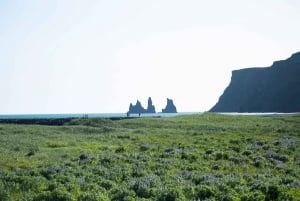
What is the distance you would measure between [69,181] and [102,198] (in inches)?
154

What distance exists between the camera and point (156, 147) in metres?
31.7

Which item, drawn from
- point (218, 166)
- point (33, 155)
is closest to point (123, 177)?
point (218, 166)

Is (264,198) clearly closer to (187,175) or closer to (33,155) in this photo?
(187,175)

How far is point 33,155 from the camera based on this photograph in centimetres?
2848

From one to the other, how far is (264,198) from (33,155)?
1838cm

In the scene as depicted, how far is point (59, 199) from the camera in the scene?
49.0 ft

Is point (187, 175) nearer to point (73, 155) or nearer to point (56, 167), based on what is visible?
point (56, 167)

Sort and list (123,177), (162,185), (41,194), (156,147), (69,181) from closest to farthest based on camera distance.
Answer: (41,194) → (162,185) → (69,181) → (123,177) → (156,147)

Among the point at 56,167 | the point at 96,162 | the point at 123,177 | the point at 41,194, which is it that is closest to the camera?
the point at 41,194

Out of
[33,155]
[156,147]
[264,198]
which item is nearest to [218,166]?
[264,198]

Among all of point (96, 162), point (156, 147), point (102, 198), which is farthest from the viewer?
point (156, 147)

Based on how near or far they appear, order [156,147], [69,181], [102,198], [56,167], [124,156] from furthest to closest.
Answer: [156,147] < [124,156] < [56,167] < [69,181] < [102,198]

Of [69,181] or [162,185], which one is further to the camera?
[69,181]

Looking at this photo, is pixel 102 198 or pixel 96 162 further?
pixel 96 162
